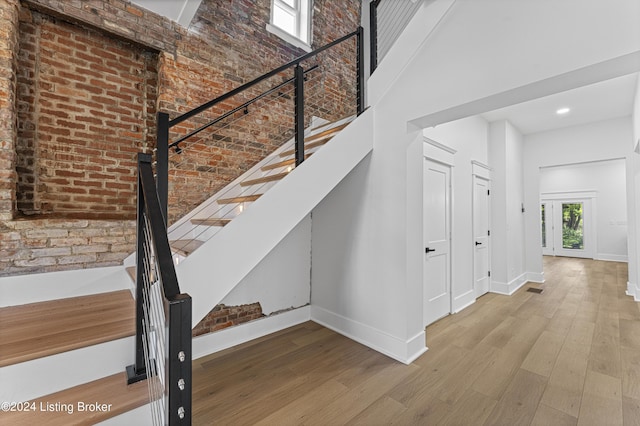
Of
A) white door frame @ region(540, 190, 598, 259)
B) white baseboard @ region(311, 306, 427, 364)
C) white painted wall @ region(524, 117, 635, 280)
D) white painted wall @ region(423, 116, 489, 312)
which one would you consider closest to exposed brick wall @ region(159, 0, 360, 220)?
white baseboard @ region(311, 306, 427, 364)

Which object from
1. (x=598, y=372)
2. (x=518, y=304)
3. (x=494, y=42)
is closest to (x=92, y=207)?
(x=494, y=42)

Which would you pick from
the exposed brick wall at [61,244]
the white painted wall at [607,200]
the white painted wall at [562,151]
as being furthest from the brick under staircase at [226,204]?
the white painted wall at [607,200]

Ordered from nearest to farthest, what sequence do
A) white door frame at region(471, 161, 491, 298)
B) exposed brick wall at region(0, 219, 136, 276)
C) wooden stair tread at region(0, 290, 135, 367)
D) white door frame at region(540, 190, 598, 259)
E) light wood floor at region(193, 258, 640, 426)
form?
wooden stair tread at region(0, 290, 135, 367) < light wood floor at region(193, 258, 640, 426) < exposed brick wall at region(0, 219, 136, 276) < white door frame at region(471, 161, 491, 298) < white door frame at region(540, 190, 598, 259)

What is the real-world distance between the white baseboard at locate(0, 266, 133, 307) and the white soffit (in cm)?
245

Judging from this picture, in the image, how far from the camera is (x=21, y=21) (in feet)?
7.29

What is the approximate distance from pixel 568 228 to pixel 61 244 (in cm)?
1294

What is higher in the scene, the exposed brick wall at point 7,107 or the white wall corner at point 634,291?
the exposed brick wall at point 7,107

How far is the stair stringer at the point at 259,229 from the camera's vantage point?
1.82m

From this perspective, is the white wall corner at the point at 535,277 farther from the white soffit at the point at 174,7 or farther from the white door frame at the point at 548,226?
the white soffit at the point at 174,7

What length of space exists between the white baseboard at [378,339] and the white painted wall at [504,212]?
10.0ft

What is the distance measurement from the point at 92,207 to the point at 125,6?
187 centimetres

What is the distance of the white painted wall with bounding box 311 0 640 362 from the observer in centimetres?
172

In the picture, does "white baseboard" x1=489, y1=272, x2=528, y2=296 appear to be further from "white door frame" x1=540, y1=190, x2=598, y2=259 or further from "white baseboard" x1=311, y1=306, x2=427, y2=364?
"white door frame" x1=540, y1=190, x2=598, y2=259

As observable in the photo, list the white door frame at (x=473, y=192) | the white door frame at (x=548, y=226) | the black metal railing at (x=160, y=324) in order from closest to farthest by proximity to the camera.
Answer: the black metal railing at (x=160, y=324) < the white door frame at (x=473, y=192) < the white door frame at (x=548, y=226)
